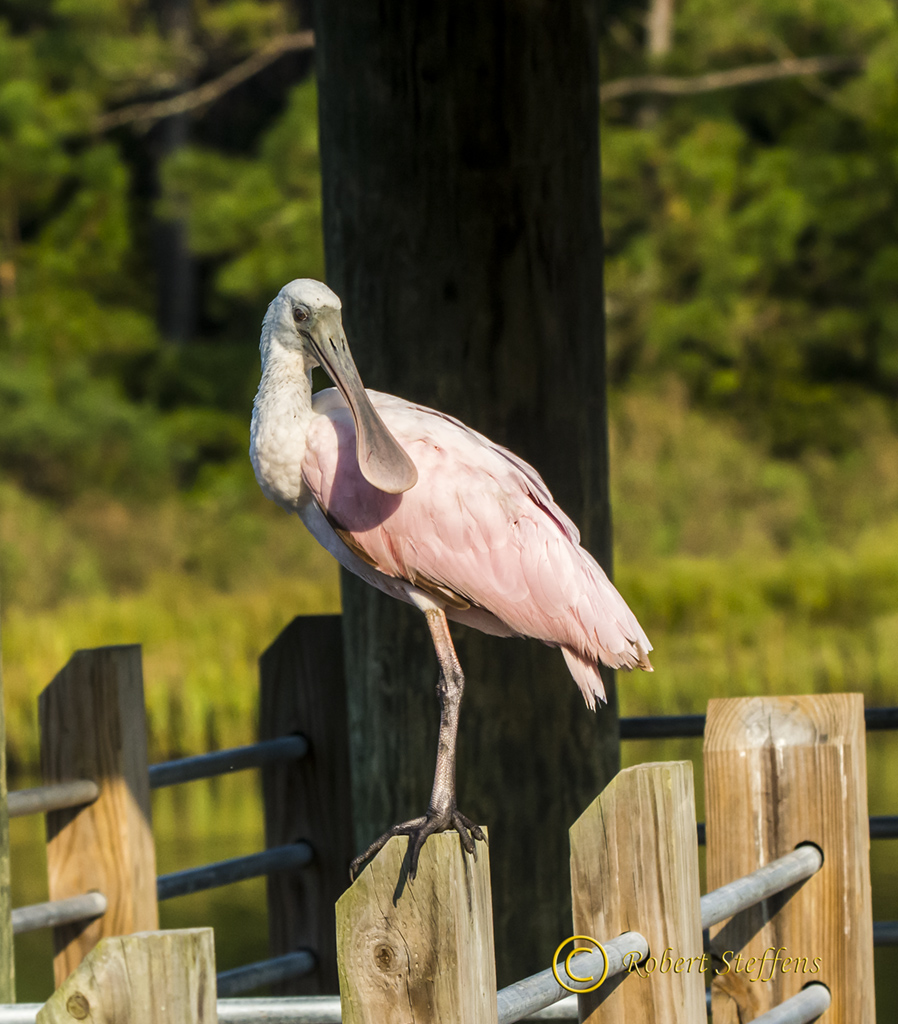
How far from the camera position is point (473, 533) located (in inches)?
77.6

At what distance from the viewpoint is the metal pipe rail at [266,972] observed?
8.38 feet

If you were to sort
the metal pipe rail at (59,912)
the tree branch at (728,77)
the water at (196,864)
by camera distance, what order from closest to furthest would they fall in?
the metal pipe rail at (59,912), the water at (196,864), the tree branch at (728,77)

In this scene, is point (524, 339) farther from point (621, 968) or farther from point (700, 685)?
point (700, 685)

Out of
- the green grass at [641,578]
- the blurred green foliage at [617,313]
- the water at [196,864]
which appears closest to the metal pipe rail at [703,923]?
the water at [196,864]

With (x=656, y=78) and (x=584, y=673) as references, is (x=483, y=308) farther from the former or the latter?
(x=656, y=78)

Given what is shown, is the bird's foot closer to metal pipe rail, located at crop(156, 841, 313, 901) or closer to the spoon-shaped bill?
the spoon-shaped bill

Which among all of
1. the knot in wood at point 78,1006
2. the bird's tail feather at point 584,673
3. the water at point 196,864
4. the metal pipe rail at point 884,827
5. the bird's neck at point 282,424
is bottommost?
the water at point 196,864

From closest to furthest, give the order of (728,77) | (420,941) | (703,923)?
(420,941) → (703,923) → (728,77)

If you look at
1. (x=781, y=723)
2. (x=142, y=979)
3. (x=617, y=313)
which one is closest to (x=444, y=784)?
(x=781, y=723)

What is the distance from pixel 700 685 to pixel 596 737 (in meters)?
6.48

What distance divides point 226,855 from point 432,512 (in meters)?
5.70

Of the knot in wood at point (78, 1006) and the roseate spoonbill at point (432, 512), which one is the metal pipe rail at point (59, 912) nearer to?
the roseate spoonbill at point (432, 512)

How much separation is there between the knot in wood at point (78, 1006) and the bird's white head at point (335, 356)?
0.72 metres

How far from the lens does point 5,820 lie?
1909 mm
